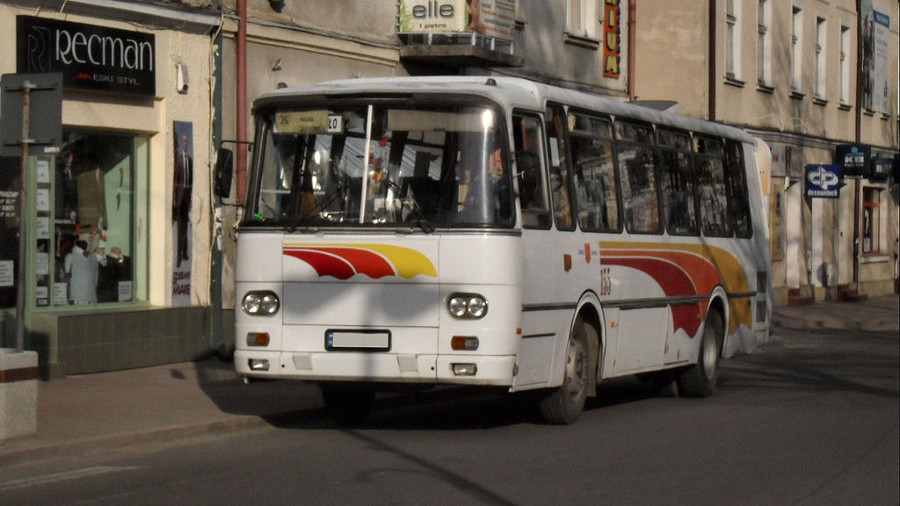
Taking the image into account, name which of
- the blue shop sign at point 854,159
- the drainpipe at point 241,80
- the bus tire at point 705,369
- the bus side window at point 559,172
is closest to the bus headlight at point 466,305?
the bus side window at point 559,172

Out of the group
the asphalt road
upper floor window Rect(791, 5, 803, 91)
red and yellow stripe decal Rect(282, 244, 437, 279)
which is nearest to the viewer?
the asphalt road

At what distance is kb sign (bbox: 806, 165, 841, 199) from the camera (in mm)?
36844

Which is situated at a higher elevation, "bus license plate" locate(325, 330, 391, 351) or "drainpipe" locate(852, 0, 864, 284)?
"drainpipe" locate(852, 0, 864, 284)

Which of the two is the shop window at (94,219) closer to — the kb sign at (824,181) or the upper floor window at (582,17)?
the upper floor window at (582,17)

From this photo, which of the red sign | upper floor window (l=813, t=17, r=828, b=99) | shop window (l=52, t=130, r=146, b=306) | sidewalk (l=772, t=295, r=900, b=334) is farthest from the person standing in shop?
upper floor window (l=813, t=17, r=828, b=99)

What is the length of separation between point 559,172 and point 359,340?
2.47 m

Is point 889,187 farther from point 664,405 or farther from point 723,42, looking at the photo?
point 664,405

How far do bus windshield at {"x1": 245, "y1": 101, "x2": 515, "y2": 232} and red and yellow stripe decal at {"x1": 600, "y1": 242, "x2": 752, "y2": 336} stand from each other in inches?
93.1

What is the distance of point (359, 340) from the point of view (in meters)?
12.0

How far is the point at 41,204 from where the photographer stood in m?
16.7

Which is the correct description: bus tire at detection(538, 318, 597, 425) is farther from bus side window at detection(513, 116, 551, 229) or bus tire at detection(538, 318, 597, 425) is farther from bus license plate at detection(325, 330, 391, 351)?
bus license plate at detection(325, 330, 391, 351)

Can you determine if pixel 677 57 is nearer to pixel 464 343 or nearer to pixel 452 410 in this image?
pixel 452 410

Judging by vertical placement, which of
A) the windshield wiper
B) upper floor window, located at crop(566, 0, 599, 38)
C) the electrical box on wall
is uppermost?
upper floor window, located at crop(566, 0, 599, 38)

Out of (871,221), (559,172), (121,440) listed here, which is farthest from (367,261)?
(871,221)
